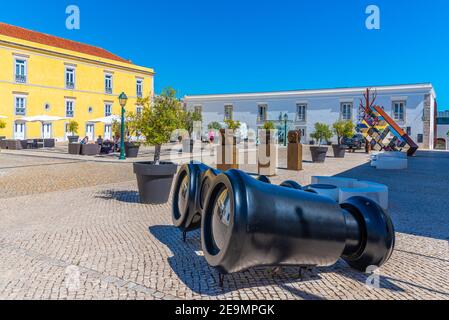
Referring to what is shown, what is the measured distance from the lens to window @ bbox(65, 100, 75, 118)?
37094 millimetres

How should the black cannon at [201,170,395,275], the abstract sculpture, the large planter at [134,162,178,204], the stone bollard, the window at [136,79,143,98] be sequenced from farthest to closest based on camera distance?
the window at [136,79,143,98]
the abstract sculpture
the stone bollard
the large planter at [134,162,178,204]
the black cannon at [201,170,395,275]

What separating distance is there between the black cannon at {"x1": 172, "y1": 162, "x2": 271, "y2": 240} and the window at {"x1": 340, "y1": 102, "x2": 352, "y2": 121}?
139 feet

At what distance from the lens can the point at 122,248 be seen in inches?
191

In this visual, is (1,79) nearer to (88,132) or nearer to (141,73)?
(88,132)

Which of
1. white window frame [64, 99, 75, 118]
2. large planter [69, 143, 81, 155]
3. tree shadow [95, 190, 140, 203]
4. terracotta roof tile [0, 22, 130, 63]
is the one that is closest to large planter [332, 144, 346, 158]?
large planter [69, 143, 81, 155]

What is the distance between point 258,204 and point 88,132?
1491 inches

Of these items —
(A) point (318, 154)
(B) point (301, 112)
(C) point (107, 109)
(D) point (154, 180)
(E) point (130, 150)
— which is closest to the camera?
(D) point (154, 180)

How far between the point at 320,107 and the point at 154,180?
136ft

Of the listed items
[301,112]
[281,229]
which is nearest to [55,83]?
[301,112]

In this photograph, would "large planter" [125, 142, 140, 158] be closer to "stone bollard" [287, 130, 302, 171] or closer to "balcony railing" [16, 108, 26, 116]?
"stone bollard" [287, 130, 302, 171]

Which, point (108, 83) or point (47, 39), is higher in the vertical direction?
point (47, 39)

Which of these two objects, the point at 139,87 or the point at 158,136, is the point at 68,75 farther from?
the point at 158,136

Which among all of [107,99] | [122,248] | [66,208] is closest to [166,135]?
[66,208]

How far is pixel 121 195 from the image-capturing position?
873 cm
